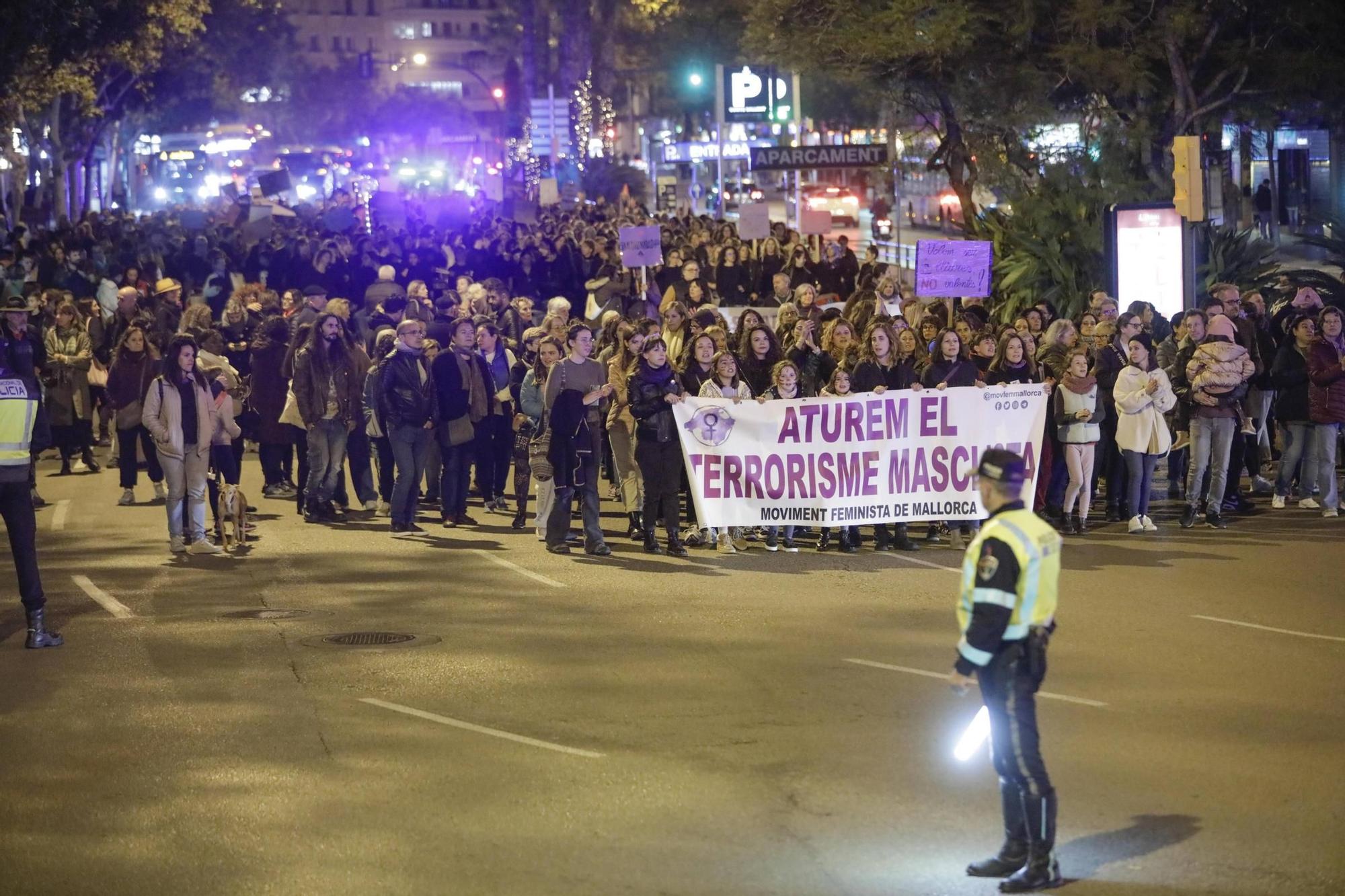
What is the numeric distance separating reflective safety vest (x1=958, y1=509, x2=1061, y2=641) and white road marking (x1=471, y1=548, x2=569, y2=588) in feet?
22.5

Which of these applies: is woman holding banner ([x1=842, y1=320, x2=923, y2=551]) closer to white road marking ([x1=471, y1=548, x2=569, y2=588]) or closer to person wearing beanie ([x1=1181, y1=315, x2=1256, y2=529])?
person wearing beanie ([x1=1181, y1=315, x2=1256, y2=529])

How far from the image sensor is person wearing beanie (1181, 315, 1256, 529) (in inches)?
619

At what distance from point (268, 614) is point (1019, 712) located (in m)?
7.00

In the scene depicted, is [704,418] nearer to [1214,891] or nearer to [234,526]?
[234,526]

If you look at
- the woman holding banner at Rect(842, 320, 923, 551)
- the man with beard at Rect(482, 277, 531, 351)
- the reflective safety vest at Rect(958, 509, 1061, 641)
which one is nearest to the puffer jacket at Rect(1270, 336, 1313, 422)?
the woman holding banner at Rect(842, 320, 923, 551)

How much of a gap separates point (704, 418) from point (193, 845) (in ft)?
25.6

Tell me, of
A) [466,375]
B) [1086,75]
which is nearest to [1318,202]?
[1086,75]

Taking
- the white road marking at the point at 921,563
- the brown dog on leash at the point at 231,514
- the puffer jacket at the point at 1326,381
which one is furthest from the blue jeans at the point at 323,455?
the puffer jacket at the point at 1326,381

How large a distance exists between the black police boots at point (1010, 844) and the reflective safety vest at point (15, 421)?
686cm

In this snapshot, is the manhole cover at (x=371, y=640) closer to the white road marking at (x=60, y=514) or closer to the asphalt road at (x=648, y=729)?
the asphalt road at (x=648, y=729)

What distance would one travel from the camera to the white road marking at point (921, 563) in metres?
14.2

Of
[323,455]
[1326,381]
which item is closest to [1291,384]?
[1326,381]

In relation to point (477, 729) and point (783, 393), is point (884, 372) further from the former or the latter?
point (477, 729)

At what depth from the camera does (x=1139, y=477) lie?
1584 cm
